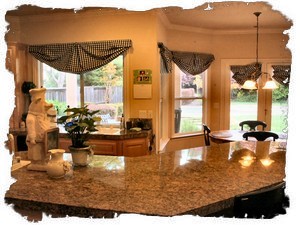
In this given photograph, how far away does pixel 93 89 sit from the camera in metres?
4.14

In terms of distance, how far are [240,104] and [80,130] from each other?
430 centimetres

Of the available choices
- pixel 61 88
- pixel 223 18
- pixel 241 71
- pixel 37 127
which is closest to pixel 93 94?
pixel 61 88

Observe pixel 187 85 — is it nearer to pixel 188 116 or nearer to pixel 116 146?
pixel 188 116

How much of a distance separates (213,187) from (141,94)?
8.22 feet

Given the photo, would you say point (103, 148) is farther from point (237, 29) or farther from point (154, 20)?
point (237, 29)

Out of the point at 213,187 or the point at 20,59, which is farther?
the point at 20,59

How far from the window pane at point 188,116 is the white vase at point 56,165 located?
12.0 ft

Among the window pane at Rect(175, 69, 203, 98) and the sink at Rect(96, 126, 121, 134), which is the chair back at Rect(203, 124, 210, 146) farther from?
the sink at Rect(96, 126, 121, 134)

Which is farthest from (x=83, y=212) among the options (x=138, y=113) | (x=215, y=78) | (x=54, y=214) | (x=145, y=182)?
(x=215, y=78)

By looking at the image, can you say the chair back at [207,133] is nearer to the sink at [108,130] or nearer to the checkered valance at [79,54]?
the sink at [108,130]

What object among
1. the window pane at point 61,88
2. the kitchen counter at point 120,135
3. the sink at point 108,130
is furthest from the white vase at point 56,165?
the window pane at point 61,88

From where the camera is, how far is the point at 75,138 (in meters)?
1.80

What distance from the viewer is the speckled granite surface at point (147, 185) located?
1207 millimetres

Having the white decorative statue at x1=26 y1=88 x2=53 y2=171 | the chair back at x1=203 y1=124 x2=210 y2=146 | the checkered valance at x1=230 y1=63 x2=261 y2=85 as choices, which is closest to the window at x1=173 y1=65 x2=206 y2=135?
the checkered valance at x1=230 y1=63 x2=261 y2=85
